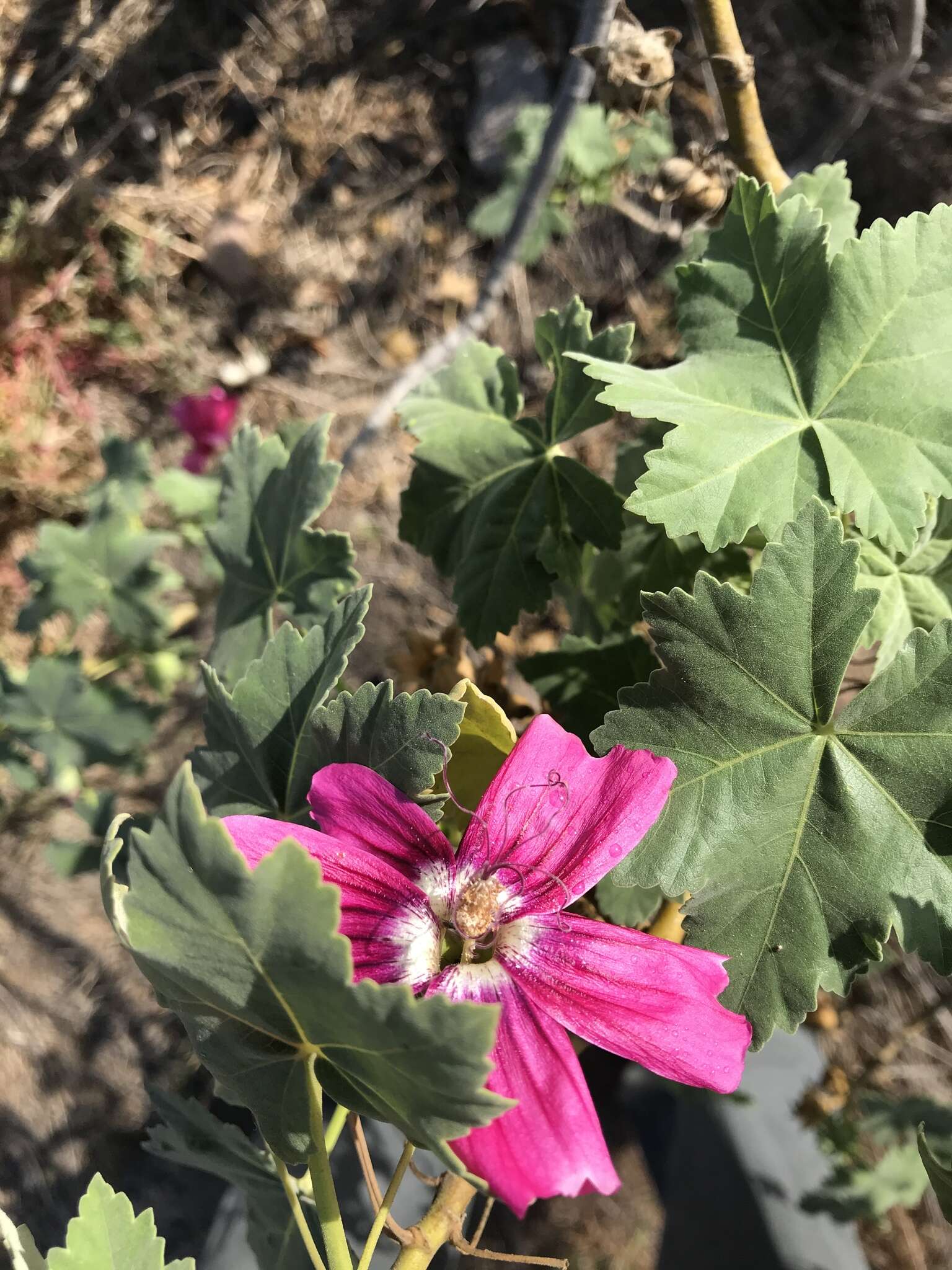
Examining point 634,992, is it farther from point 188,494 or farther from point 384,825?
point 188,494

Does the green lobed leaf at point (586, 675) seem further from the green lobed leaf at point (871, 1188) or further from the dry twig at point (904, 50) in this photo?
the green lobed leaf at point (871, 1188)

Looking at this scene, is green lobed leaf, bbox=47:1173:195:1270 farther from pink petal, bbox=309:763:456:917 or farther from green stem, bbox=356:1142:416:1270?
pink petal, bbox=309:763:456:917

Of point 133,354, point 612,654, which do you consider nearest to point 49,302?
point 133,354

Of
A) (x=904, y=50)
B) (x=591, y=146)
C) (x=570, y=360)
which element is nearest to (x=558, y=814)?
(x=570, y=360)

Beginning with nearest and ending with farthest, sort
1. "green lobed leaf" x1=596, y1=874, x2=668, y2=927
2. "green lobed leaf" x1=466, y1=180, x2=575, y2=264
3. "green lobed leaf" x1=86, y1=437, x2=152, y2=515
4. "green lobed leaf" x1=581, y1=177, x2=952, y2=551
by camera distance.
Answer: "green lobed leaf" x1=581, y1=177, x2=952, y2=551
"green lobed leaf" x1=596, y1=874, x2=668, y2=927
"green lobed leaf" x1=86, y1=437, x2=152, y2=515
"green lobed leaf" x1=466, y1=180, x2=575, y2=264

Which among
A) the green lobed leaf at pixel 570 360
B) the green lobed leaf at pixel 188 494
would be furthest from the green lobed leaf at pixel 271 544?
the green lobed leaf at pixel 188 494

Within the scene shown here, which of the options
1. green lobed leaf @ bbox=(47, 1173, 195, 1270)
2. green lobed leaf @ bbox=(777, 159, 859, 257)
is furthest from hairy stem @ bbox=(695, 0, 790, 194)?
green lobed leaf @ bbox=(47, 1173, 195, 1270)
